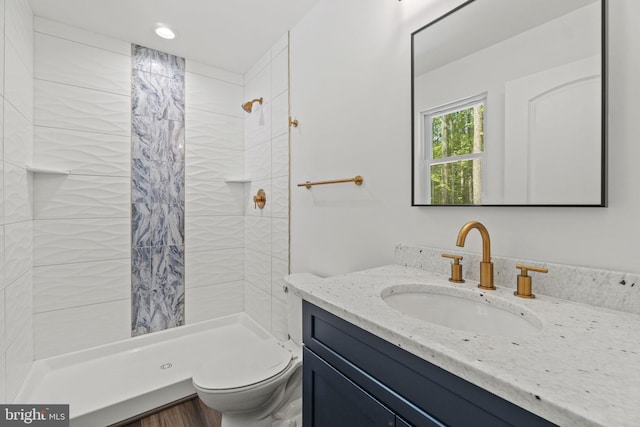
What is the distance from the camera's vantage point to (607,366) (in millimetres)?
479

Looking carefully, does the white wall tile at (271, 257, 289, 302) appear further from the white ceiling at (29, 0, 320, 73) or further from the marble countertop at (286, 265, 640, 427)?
the white ceiling at (29, 0, 320, 73)

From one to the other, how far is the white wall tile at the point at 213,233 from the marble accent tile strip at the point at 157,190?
0.07 m

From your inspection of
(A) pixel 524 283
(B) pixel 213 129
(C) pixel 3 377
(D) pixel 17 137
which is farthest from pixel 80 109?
(A) pixel 524 283

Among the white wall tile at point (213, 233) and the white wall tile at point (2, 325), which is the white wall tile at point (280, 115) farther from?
the white wall tile at point (2, 325)

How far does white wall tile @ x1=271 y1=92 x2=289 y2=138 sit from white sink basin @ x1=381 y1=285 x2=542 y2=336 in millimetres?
1498

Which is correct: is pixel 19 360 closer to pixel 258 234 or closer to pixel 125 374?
pixel 125 374

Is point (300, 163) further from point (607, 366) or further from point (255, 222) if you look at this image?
point (607, 366)

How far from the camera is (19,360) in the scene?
1641mm

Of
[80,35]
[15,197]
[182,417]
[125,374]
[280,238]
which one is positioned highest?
[80,35]

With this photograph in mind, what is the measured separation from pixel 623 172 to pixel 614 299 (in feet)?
1.05

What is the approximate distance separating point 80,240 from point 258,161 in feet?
4.55

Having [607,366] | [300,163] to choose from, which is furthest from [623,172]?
[300,163]

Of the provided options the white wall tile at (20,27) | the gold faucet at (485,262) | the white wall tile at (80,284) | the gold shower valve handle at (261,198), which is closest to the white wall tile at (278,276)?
the gold shower valve handle at (261,198)

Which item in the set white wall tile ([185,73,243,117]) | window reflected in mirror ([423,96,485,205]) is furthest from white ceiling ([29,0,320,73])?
window reflected in mirror ([423,96,485,205])
